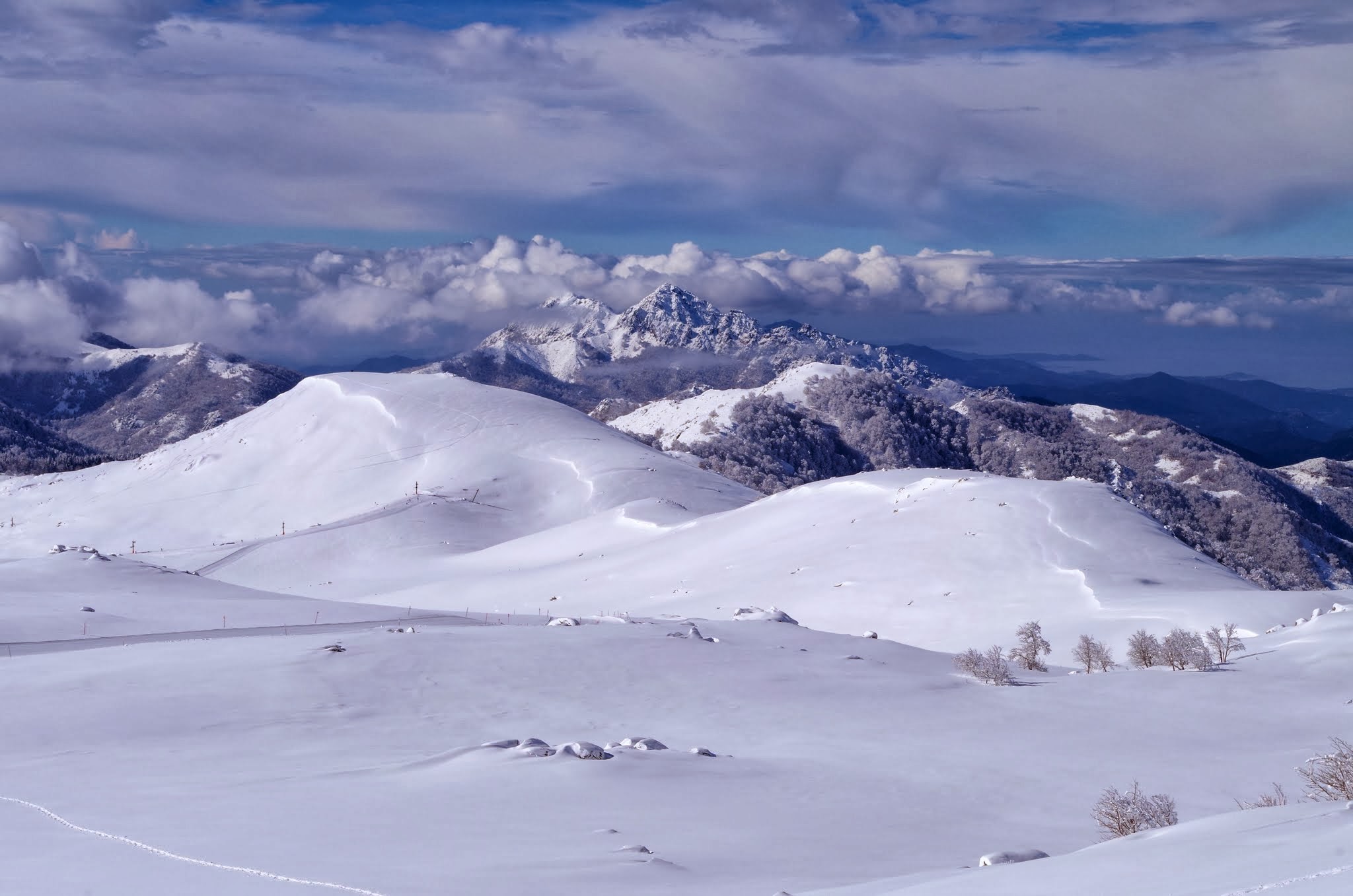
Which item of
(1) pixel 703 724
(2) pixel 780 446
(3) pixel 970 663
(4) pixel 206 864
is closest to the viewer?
(4) pixel 206 864

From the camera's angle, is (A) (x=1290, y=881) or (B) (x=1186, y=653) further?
(B) (x=1186, y=653)

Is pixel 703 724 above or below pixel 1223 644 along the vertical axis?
above

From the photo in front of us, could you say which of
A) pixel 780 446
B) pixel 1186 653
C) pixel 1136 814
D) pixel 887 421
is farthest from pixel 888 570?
pixel 887 421

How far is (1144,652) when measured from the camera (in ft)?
87.1

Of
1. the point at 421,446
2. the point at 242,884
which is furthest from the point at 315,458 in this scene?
the point at 242,884

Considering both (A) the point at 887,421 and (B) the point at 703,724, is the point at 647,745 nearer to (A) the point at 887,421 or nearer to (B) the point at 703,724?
(B) the point at 703,724

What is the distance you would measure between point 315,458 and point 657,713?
7236 cm

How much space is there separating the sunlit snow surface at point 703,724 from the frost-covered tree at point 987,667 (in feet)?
2.02

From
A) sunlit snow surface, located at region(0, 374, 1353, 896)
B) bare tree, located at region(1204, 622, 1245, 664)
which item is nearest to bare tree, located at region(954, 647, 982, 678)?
sunlit snow surface, located at region(0, 374, 1353, 896)

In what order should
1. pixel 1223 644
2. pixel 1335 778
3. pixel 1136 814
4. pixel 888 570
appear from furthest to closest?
pixel 888 570, pixel 1223 644, pixel 1136 814, pixel 1335 778

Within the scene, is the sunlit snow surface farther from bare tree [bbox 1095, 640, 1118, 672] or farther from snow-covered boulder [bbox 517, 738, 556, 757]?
bare tree [bbox 1095, 640, 1118, 672]

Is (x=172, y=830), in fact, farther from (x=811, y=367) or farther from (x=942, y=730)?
(x=811, y=367)

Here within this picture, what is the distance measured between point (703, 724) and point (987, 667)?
25.0 feet

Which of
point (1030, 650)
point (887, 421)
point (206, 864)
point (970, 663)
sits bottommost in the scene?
point (1030, 650)
